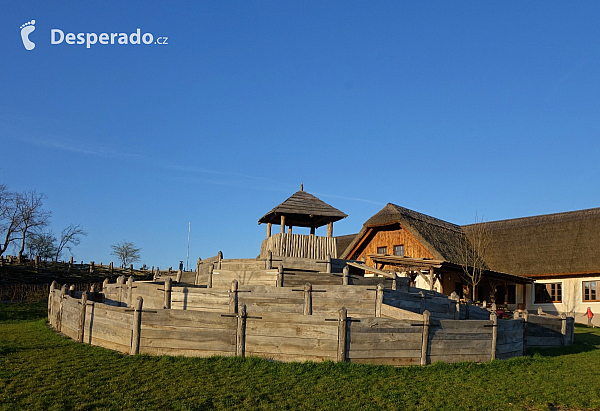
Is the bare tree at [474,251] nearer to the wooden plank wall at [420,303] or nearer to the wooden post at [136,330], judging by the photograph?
the wooden plank wall at [420,303]

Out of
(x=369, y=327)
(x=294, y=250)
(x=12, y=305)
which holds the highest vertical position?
(x=294, y=250)

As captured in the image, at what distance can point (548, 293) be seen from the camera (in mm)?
34344

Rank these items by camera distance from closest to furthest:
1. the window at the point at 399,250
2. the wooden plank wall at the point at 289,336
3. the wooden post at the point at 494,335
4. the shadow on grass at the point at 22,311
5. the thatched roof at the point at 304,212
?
the wooden plank wall at the point at 289,336 → the wooden post at the point at 494,335 → the shadow on grass at the point at 22,311 → the thatched roof at the point at 304,212 → the window at the point at 399,250

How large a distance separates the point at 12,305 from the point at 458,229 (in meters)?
31.8

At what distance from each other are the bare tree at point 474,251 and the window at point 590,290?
20.2 ft

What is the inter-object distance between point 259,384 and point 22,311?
18843 mm

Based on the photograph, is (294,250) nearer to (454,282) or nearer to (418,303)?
(418,303)

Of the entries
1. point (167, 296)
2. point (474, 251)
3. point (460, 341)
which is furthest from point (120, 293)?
point (474, 251)

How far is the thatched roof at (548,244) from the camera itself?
108 feet

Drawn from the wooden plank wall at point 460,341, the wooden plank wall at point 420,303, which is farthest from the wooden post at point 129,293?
the wooden plank wall at point 460,341

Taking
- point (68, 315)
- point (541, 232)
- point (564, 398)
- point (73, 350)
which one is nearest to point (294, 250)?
point (68, 315)

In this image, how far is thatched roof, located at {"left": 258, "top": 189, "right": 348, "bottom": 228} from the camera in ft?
83.0

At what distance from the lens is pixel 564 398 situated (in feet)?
36.4

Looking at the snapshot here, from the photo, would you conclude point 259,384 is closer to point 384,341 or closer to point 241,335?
point 241,335
